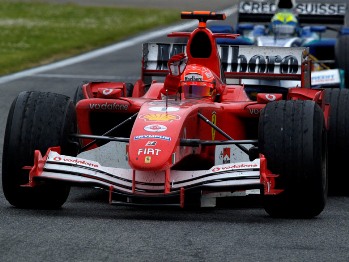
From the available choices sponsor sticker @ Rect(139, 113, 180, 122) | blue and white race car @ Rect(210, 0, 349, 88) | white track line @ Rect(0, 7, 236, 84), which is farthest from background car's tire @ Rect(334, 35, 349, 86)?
sponsor sticker @ Rect(139, 113, 180, 122)

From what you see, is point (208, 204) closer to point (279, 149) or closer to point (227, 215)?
point (227, 215)

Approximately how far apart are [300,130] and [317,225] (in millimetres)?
746

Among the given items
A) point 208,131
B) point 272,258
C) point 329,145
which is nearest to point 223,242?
point 272,258

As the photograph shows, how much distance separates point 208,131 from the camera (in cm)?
1036

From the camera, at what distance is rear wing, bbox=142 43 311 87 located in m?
12.1

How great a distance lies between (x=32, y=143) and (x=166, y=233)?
1.56m

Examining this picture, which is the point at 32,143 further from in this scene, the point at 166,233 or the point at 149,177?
the point at 166,233

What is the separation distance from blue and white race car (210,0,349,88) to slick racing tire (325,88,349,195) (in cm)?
593

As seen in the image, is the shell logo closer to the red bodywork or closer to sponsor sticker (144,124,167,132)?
the red bodywork

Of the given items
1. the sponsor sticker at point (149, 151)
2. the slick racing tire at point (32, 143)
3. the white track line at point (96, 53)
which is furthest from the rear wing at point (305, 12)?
the sponsor sticker at point (149, 151)

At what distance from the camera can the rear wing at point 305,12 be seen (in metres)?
21.3

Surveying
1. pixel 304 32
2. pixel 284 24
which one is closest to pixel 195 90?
pixel 284 24

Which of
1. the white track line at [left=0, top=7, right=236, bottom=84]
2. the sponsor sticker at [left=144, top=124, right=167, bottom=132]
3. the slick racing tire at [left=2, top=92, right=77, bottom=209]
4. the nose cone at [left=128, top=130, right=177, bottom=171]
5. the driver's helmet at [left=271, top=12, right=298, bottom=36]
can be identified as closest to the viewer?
the nose cone at [left=128, top=130, right=177, bottom=171]

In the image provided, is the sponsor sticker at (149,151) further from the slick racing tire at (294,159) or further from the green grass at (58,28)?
the green grass at (58,28)
